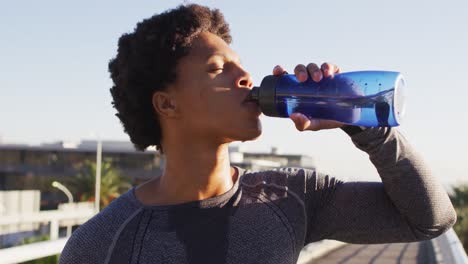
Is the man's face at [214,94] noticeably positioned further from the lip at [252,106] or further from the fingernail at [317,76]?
the fingernail at [317,76]

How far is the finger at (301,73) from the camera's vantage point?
5.89 feet

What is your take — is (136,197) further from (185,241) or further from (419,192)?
(419,192)

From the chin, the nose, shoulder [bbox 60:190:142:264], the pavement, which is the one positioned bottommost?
the pavement

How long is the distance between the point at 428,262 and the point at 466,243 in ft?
46.6

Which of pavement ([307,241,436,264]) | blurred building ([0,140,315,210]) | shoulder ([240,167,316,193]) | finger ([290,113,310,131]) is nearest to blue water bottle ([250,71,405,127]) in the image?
finger ([290,113,310,131])

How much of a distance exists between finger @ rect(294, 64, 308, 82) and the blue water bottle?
67 mm

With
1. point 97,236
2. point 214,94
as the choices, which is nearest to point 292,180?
point 214,94

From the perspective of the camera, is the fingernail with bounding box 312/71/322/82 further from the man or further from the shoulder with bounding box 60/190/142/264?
the shoulder with bounding box 60/190/142/264

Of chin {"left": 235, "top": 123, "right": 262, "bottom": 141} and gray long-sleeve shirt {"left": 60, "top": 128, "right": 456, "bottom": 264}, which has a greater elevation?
chin {"left": 235, "top": 123, "right": 262, "bottom": 141}

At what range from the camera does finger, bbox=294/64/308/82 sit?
1.79m

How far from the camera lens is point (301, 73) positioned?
1.79 m

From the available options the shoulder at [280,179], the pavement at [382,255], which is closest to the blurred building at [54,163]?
the pavement at [382,255]

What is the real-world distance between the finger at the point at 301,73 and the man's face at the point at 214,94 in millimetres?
145

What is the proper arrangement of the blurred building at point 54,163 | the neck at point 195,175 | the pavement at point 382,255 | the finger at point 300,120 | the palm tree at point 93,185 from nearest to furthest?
the finger at point 300,120 < the neck at point 195,175 < the pavement at point 382,255 < the palm tree at point 93,185 < the blurred building at point 54,163
